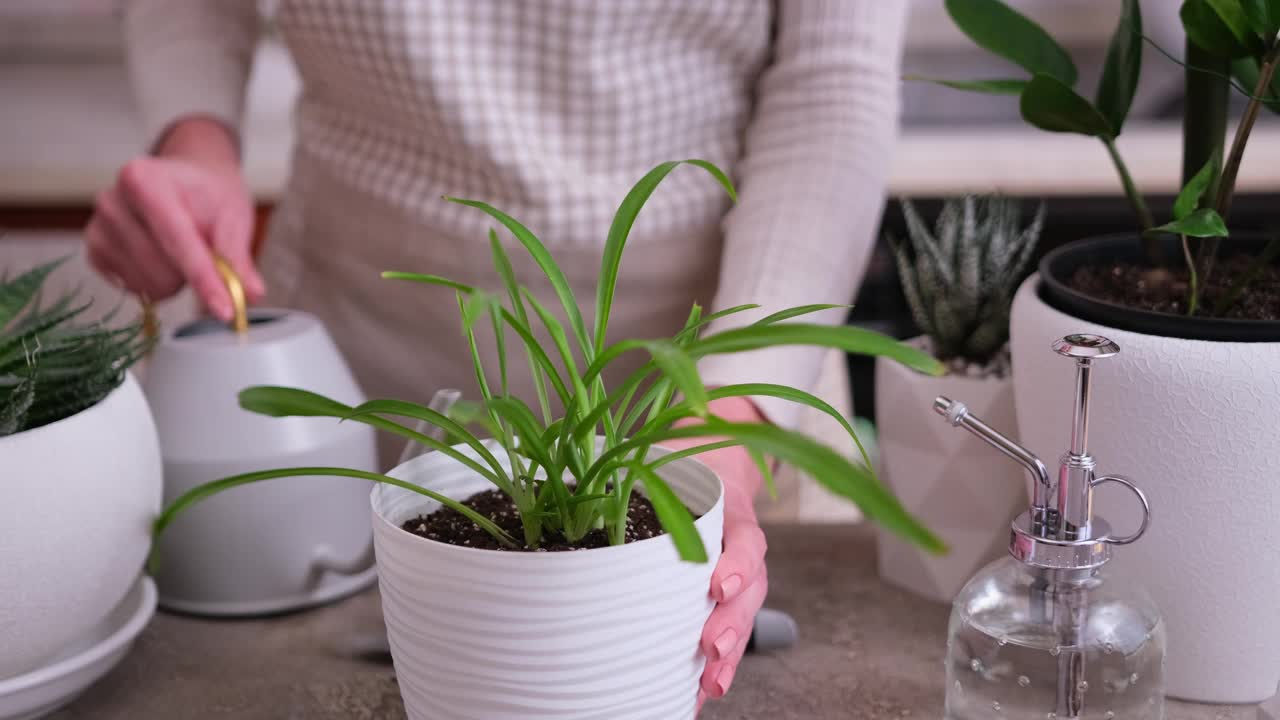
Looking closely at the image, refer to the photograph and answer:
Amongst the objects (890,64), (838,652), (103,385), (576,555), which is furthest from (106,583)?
(890,64)

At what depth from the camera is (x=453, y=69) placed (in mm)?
912

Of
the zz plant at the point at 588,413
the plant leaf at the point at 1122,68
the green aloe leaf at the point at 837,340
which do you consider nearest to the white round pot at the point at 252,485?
the zz plant at the point at 588,413

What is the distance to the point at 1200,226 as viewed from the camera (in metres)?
0.50

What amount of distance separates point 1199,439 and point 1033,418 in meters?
0.09

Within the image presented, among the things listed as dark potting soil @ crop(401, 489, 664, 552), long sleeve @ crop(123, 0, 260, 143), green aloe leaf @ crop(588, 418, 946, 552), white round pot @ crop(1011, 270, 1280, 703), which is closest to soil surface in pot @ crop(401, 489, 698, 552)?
dark potting soil @ crop(401, 489, 664, 552)

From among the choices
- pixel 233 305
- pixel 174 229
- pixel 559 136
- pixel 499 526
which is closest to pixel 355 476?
pixel 499 526

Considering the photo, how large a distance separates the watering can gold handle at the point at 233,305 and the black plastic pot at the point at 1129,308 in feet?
1.56

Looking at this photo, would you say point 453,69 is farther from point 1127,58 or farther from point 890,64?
point 1127,58

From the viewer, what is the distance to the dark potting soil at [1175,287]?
22.9 inches

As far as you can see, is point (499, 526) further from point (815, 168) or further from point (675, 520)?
point (815, 168)

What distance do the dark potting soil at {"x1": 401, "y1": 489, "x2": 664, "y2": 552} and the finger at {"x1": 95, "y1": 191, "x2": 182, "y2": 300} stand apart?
0.44m

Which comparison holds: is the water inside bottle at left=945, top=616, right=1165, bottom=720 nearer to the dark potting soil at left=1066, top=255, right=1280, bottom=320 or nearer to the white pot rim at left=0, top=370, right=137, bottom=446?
the dark potting soil at left=1066, top=255, right=1280, bottom=320

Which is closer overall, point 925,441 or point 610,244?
point 610,244

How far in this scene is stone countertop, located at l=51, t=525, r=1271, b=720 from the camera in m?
0.59
